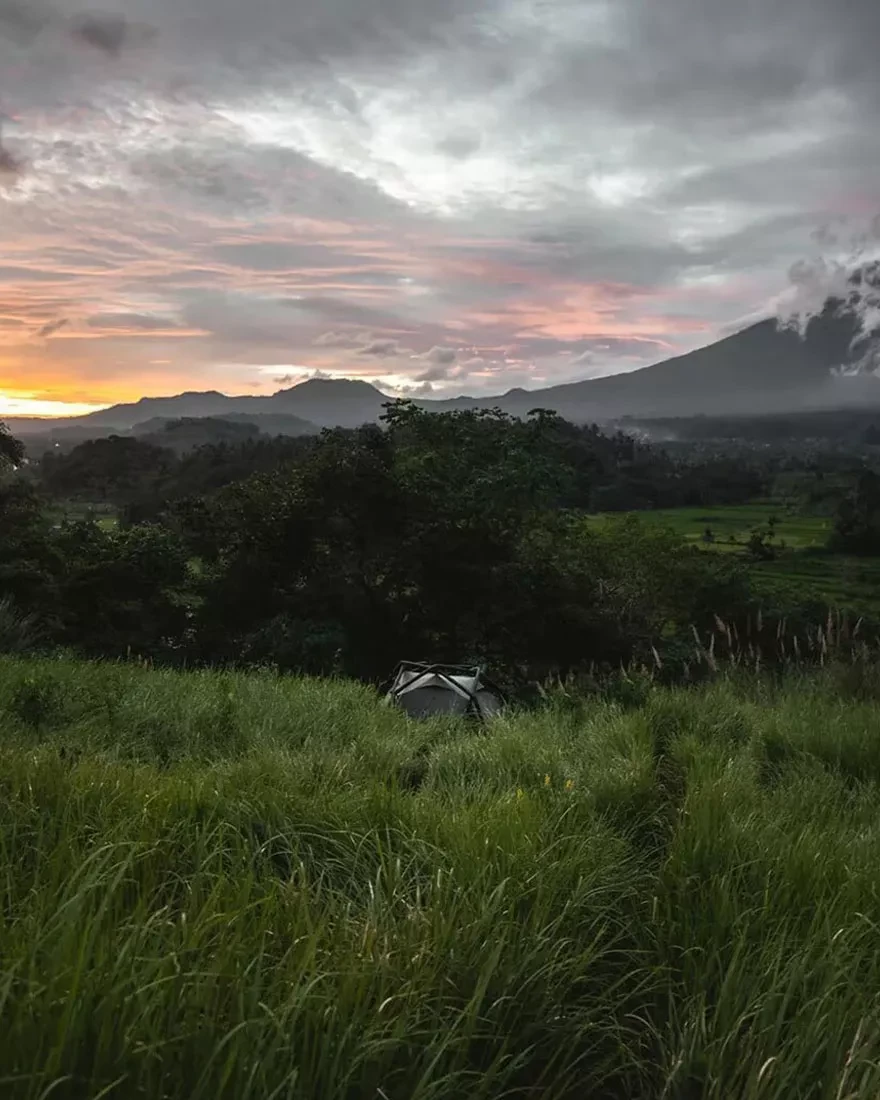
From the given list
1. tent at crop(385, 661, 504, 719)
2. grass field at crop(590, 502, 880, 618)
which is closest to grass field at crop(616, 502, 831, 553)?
grass field at crop(590, 502, 880, 618)

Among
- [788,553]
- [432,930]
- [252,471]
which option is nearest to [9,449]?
[252,471]

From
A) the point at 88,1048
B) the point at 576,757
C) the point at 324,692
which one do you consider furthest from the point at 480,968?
the point at 324,692

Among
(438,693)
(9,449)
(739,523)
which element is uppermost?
(9,449)

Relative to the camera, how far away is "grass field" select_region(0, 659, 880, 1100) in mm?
1271

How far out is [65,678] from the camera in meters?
5.59

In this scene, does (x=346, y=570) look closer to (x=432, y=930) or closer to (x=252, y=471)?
(x=432, y=930)

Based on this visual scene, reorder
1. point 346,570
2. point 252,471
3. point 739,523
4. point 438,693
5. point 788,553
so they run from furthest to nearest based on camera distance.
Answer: point 739,523, point 788,553, point 252,471, point 346,570, point 438,693

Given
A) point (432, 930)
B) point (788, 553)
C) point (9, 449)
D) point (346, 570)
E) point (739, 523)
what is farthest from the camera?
point (739, 523)

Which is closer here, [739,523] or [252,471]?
[252,471]

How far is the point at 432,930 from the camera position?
167 centimetres

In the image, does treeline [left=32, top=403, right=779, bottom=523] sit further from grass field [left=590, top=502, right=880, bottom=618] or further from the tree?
the tree

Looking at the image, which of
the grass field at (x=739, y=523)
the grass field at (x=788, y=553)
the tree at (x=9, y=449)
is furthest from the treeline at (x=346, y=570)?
the grass field at (x=739, y=523)

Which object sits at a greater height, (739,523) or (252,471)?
(252,471)

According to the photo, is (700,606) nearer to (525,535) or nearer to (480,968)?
(525,535)
